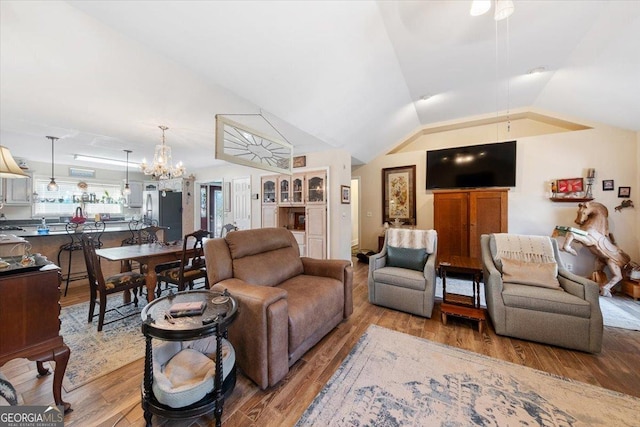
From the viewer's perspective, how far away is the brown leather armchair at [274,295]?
62.3 inches

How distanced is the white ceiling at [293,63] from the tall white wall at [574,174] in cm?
34

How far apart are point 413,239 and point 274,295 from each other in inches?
→ 85.9

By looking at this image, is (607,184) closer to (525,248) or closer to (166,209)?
(525,248)

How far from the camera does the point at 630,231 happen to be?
3.59 meters

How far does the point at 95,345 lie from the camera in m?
2.09

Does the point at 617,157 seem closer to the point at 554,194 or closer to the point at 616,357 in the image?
the point at 554,194

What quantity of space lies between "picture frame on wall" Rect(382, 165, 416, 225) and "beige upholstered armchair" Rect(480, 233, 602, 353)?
8.88 ft

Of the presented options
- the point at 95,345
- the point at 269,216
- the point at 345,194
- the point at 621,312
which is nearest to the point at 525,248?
the point at 621,312

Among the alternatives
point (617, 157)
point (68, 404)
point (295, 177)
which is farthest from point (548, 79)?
point (68, 404)

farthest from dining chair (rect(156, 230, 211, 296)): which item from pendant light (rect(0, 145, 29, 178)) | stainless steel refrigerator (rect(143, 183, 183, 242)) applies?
stainless steel refrigerator (rect(143, 183, 183, 242))

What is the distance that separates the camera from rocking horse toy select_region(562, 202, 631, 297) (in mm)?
3387

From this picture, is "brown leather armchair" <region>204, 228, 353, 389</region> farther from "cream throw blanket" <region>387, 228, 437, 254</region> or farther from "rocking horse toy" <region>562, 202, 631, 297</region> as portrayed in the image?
"rocking horse toy" <region>562, 202, 631, 297</region>

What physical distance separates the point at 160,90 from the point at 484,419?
3946 mm

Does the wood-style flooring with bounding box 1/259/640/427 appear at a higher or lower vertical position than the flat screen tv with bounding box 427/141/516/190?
lower
